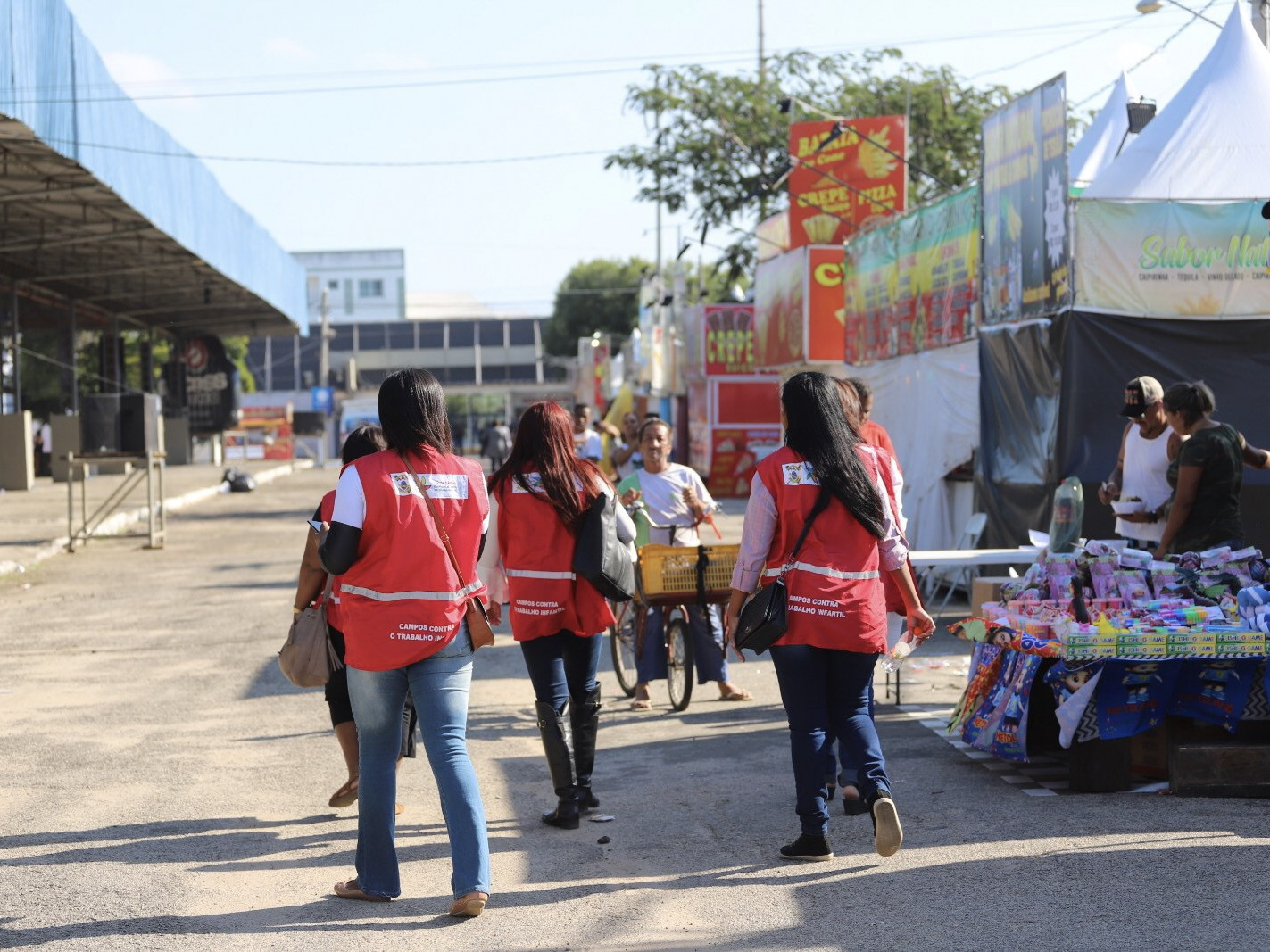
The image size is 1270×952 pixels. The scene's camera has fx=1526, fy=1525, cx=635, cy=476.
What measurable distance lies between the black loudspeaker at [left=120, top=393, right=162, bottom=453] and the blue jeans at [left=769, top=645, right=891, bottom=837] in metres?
19.1

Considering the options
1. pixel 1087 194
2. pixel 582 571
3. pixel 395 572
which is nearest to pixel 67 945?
pixel 395 572

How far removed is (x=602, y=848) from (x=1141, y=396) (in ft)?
15.2

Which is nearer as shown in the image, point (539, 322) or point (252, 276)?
point (252, 276)

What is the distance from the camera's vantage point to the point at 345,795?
6.75 metres

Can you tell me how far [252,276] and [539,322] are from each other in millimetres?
61171

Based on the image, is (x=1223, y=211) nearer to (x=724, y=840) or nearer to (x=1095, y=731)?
(x=1095, y=731)

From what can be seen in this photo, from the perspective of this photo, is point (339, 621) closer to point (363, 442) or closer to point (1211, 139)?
point (363, 442)

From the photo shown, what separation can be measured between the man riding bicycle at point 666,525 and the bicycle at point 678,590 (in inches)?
1.7

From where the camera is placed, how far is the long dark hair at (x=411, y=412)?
524 cm

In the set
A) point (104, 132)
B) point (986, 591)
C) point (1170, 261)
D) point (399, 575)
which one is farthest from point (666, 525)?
point (104, 132)

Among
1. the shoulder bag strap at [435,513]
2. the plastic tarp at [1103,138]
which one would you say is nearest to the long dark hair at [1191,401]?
the shoulder bag strap at [435,513]

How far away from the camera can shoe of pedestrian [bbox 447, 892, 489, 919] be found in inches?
203

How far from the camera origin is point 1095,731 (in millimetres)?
6703

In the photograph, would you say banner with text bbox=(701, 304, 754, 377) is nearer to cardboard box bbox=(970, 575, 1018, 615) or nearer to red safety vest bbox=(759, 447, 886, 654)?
cardboard box bbox=(970, 575, 1018, 615)
